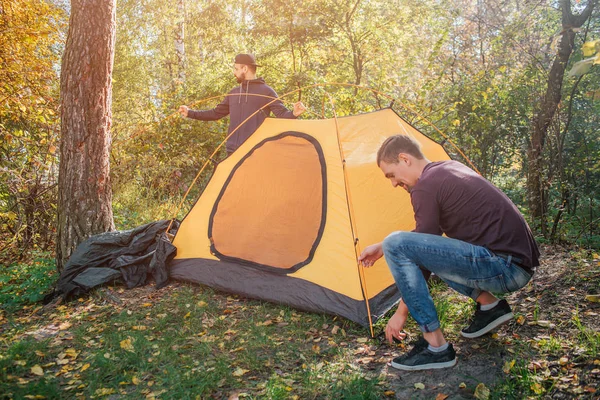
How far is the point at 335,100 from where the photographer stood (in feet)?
23.9

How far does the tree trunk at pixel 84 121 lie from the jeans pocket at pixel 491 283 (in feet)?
10.8

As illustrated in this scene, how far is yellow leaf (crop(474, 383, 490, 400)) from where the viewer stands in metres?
2.12

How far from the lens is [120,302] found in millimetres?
3605

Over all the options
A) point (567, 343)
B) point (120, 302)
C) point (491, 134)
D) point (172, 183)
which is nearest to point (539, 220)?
point (491, 134)

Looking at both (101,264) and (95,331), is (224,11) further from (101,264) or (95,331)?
(95,331)

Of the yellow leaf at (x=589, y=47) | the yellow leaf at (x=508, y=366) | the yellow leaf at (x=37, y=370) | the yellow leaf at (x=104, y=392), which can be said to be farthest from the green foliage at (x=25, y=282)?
the yellow leaf at (x=589, y=47)

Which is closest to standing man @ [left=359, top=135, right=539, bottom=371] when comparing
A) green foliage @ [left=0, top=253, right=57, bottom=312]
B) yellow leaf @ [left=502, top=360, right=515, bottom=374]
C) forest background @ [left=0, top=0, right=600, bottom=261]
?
yellow leaf @ [left=502, top=360, right=515, bottom=374]

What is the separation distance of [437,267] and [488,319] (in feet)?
1.98

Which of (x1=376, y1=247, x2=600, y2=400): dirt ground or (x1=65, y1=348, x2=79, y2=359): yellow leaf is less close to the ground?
(x1=376, y1=247, x2=600, y2=400): dirt ground

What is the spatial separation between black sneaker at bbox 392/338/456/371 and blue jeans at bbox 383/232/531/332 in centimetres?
15

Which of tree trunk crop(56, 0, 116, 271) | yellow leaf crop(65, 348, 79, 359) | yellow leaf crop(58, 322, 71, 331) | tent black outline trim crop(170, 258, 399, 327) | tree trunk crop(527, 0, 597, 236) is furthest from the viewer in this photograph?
tree trunk crop(527, 0, 597, 236)

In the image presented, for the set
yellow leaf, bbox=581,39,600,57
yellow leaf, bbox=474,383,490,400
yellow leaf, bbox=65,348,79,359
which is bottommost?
yellow leaf, bbox=65,348,79,359

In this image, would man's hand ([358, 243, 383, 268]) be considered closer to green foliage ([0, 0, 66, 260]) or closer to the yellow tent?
the yellow tent

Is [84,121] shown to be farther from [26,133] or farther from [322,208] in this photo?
[322,208]
